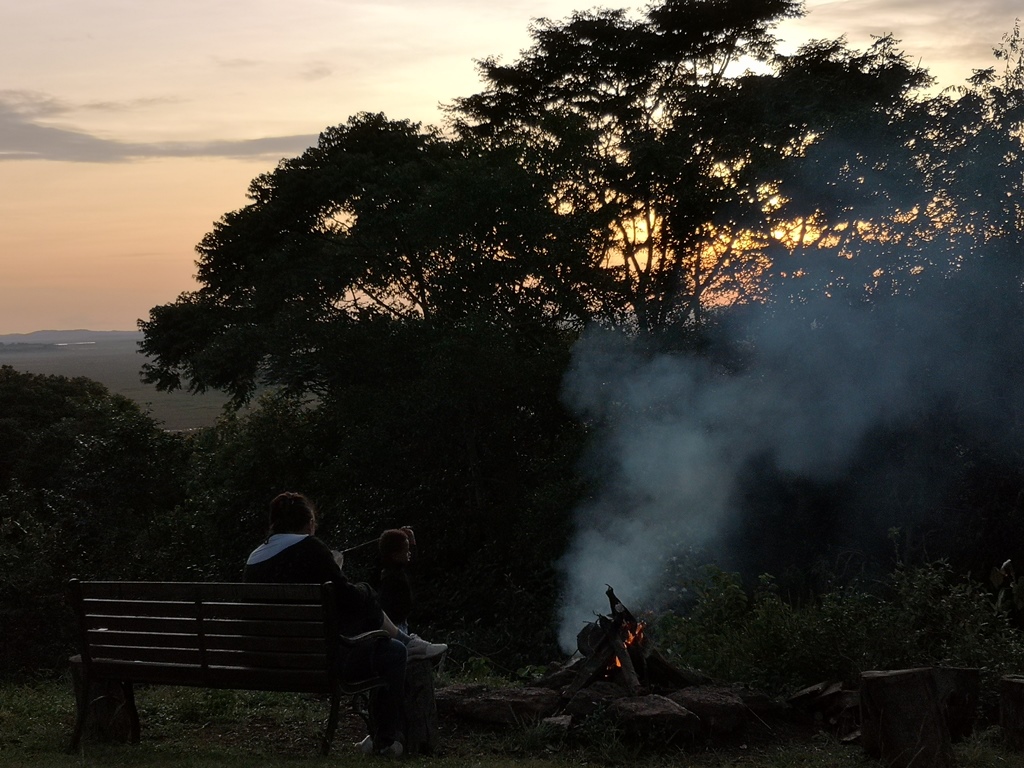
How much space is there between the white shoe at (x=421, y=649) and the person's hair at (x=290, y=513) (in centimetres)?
87

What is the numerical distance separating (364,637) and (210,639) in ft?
3.00

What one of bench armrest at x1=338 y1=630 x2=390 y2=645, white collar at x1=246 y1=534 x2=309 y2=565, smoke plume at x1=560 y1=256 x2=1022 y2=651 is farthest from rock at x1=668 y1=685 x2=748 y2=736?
smoke plume at x1=560 y1=256 x2=1022 y2=651

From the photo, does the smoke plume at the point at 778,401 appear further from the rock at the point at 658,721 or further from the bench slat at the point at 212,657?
the bench slat at the point at 212,657

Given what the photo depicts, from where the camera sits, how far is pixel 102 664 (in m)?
6.26

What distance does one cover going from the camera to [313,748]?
611cm

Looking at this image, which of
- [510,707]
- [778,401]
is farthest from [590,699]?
[778,401]

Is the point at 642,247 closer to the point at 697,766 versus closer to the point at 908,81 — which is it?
the point at 908,81

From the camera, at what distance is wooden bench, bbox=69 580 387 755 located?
18.5 feet

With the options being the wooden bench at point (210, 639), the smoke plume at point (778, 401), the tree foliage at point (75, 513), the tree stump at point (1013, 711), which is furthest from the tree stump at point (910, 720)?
the tree foliage at point (75, 513)

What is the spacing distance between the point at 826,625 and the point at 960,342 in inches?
325

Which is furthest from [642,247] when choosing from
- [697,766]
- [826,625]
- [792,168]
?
[697,766]

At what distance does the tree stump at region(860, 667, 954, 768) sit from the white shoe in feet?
7.30

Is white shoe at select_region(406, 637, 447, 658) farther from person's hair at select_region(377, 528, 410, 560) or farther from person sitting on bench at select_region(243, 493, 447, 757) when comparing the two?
person's hair at select_region(377, 528, 410, 560)

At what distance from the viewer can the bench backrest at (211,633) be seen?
5621 mm
